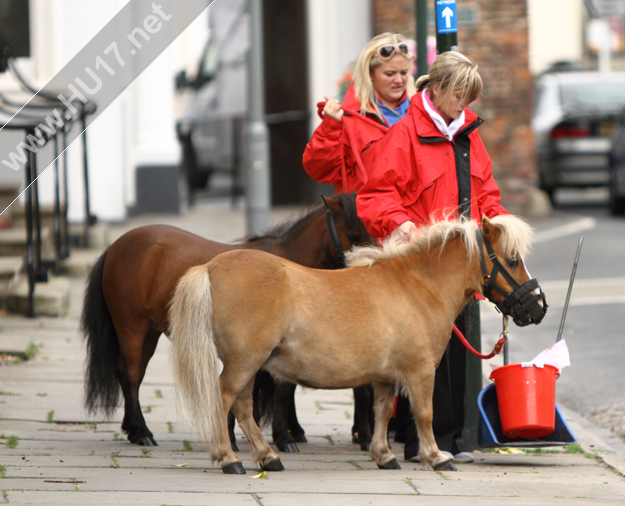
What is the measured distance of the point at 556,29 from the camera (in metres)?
42.7

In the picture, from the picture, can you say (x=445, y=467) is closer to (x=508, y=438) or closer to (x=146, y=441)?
(x=508, y=438)

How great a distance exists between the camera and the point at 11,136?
10367mm

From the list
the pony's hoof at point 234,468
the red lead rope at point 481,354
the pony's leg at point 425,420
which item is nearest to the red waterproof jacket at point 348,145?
the red lead rope at point 481,354

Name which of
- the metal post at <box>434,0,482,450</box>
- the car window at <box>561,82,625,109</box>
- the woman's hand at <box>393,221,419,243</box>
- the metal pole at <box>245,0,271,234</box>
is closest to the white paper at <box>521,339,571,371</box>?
the metal post at <box>434,0,482,450</box>

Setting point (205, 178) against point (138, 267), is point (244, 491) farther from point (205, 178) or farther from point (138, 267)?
point (205, 178)

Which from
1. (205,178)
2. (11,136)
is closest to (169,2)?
(11,136)

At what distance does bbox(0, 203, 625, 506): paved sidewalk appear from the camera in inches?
164

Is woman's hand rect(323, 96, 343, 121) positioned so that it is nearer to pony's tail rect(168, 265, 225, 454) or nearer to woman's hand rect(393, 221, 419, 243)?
woman's hand rect(393, 221, 419, 243)

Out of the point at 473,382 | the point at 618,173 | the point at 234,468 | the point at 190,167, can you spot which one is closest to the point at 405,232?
the point at 473,382

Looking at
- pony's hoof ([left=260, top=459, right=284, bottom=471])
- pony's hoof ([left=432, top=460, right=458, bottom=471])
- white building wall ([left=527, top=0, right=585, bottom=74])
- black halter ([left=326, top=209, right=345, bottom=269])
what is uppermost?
white building wall ([left=527, top=0, right=585, bottom=74])

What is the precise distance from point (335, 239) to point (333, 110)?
0.76 metres

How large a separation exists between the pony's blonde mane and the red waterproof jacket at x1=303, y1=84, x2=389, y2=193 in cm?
63

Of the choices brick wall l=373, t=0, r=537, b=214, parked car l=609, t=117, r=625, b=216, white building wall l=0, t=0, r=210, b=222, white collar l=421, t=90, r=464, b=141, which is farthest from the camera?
brick wall l=373, t=0, r=537, b=214

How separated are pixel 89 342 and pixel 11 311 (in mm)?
3908
